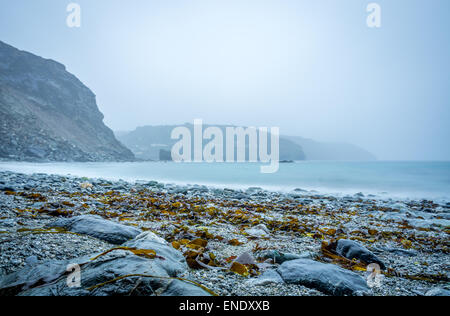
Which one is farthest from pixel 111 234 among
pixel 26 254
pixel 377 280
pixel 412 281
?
pixel 412 281

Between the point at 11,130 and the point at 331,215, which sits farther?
the point at 11,130

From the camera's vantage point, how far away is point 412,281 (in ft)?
5.53

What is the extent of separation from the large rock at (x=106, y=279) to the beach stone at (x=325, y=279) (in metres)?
0.71

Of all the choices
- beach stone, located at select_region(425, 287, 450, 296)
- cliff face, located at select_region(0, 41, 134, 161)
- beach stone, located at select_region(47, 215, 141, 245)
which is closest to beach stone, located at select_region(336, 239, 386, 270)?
beach stone, located at select_region(425, 287, 450, 296)

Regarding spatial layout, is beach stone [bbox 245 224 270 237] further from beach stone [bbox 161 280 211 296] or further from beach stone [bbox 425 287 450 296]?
beach stone [bbox 161 280 211 296]

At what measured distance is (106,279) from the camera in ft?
3.65

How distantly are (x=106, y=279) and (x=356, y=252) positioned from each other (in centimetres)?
207

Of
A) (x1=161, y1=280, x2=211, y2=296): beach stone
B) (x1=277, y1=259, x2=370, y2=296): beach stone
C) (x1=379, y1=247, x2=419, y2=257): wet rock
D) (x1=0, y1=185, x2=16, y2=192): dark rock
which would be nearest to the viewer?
(x1=161, y1=280, x2=211, y2=296): beach stone

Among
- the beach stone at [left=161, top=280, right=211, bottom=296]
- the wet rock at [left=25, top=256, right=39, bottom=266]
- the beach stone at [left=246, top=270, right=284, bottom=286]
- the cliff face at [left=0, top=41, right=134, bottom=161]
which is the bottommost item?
the beach stone at [left=246, top=270, right=284, bottom=286]

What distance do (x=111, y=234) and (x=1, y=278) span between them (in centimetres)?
82

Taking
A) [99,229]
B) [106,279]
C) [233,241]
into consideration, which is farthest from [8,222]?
[233,241]

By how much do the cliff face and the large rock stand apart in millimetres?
32098

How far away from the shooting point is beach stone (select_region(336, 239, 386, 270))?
1.95 meters

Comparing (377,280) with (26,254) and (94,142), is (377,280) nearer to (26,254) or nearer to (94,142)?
(26,254)
